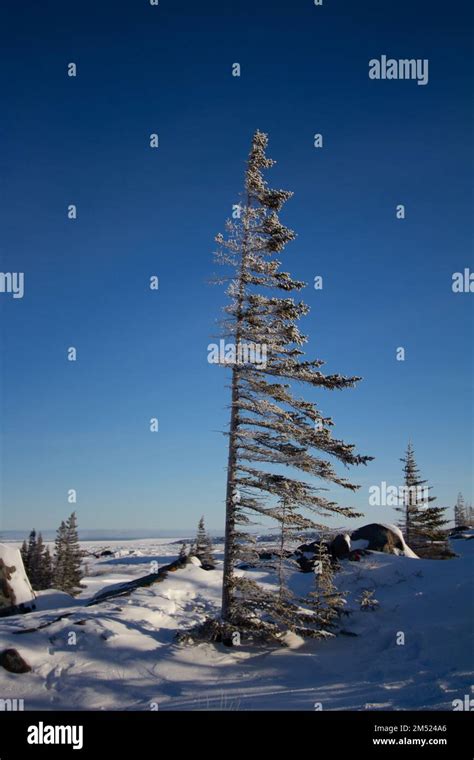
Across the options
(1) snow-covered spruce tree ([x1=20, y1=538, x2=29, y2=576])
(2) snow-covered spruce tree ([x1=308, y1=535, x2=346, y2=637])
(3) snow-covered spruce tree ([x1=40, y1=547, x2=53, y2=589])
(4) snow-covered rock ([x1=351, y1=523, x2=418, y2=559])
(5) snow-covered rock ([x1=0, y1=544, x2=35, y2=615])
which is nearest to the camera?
(2) snow-covered spruce tree ([x1=308, y1=535, x2=346, y2=637])

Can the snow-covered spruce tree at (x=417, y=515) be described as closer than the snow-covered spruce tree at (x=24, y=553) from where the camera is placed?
Yes

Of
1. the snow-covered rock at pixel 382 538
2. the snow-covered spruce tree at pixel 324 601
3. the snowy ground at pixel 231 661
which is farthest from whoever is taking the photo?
the snow-covered rock at pixel 382 538

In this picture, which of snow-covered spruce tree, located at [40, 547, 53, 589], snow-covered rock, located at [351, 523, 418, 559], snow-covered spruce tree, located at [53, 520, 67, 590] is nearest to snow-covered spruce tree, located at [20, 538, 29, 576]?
snow-covered spruce tree, located at [40, 547, 53, 589]

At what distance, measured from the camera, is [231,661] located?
547 inches

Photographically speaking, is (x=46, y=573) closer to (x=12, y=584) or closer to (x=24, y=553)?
(x=24, y=553)

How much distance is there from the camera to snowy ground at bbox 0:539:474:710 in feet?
35.1

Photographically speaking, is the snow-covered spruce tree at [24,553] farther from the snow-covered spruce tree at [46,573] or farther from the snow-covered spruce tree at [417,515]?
the snow-covered spruce tree at [417,515]

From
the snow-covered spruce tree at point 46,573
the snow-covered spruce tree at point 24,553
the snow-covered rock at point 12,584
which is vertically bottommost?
the snow-covered spruce tree at point 46,573

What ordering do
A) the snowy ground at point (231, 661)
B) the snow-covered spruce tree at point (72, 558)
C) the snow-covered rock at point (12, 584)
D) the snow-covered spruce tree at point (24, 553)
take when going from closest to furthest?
the snowy ground at point (231, 661) → the snow-covered rock at point (12, 584) → the snow-covered spruce tree at point (72, 558) → the snow-covered spruce tree at point (24, 553)

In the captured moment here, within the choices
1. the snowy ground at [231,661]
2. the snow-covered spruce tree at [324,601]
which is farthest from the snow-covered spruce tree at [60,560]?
the snow-covered spruce tree at [324,601]

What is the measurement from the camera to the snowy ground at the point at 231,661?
10.7 meters

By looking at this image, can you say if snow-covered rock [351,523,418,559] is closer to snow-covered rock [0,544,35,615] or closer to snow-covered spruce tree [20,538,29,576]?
snow-covered rock [0,544,35,615]
